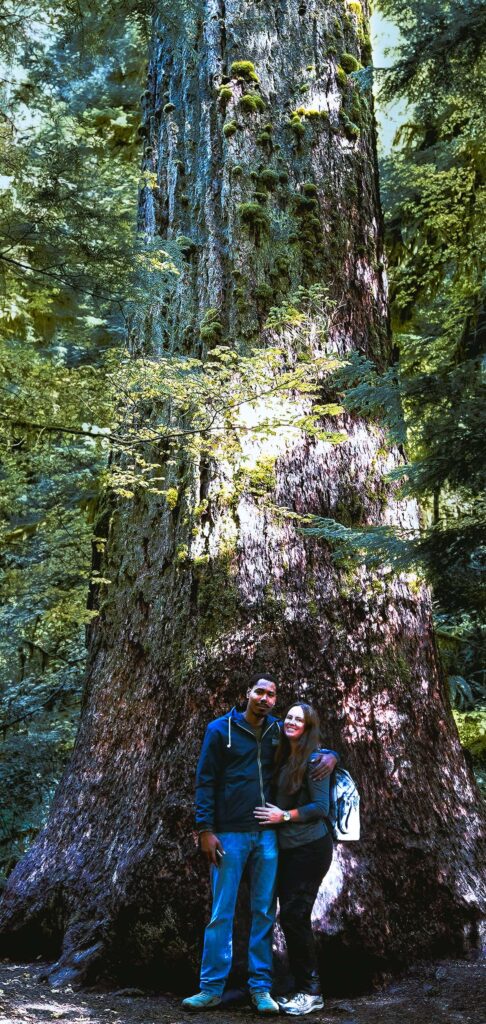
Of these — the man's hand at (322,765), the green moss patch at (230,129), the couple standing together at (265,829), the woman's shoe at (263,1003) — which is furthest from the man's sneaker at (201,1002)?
the green moss patch at (230,129)

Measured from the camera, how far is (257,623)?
4426mm

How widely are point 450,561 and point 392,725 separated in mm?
1042

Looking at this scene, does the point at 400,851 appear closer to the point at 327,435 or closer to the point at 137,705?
the point at 137,705

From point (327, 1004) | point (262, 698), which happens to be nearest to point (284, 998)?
point (327, 1004)

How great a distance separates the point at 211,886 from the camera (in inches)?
152

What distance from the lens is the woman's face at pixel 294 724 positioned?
393cm

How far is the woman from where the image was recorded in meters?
3.68

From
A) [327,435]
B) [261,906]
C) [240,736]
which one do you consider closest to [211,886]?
[261,906]

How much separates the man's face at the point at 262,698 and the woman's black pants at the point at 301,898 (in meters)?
0.64

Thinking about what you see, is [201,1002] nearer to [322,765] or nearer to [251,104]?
[322,765]

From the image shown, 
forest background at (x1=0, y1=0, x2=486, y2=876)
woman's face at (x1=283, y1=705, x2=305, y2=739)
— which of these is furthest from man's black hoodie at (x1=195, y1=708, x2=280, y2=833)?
forest background at (x1=0, y1=0, x2=486, y2=876)

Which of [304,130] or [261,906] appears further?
[304,130]

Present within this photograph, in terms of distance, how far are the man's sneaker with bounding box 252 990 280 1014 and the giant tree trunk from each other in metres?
0.34

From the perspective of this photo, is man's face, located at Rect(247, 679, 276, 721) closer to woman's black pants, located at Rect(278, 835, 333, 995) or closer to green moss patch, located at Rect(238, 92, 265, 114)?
woman's black pants, located at Rect(278, 835, 333, 995)
